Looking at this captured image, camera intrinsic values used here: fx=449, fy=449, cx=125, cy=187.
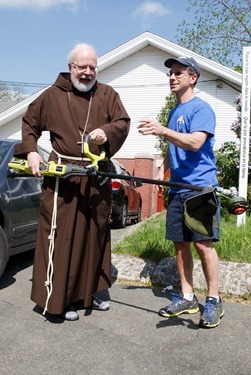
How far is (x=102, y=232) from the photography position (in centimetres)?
392

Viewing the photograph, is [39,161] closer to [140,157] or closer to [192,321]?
[192,321]

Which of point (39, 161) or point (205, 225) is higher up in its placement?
point (39, 161)

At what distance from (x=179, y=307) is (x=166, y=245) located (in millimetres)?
1600

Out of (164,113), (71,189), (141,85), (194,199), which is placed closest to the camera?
(194,199)

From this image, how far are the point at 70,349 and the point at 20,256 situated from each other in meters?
3.09

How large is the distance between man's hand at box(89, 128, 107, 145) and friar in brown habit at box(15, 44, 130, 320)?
4 cm

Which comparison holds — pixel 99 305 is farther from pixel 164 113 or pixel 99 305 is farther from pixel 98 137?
pixel 164 113

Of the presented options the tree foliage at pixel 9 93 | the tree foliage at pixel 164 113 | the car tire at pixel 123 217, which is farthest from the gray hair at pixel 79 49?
the tree foliage at pixel 9 93

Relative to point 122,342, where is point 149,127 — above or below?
above

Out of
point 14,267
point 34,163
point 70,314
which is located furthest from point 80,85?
point 14,267

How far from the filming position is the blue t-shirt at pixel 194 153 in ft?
→ 11.5

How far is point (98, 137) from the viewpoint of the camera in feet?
11.5

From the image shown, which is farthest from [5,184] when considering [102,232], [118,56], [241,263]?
[118,56]

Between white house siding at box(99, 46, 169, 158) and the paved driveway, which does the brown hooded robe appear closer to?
the paved driveway
